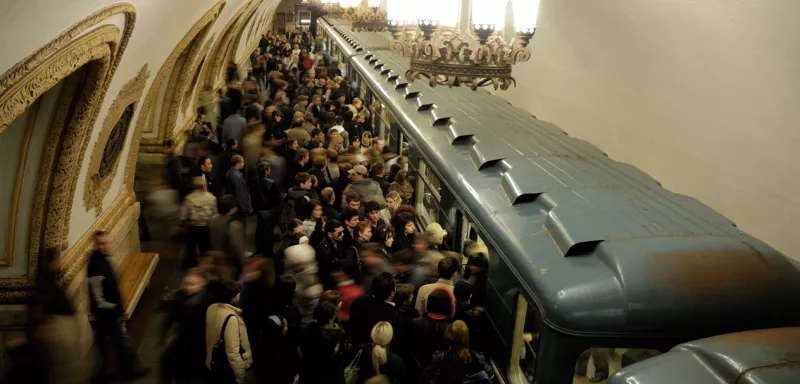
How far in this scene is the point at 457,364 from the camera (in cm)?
350

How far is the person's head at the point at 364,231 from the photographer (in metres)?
→ 5.19

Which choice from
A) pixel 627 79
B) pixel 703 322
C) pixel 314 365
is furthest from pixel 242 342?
pixel 627 79

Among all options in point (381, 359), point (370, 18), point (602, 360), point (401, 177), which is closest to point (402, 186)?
point (401, 177)

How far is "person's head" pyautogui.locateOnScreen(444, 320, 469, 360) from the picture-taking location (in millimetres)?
3491

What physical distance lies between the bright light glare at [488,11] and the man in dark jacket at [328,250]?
6.93 feet

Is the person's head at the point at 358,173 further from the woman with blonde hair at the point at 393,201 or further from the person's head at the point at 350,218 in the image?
the person's head at the point at 350,218

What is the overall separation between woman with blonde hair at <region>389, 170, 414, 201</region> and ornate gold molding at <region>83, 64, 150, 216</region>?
284 centimetres

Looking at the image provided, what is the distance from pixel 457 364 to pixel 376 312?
70cm

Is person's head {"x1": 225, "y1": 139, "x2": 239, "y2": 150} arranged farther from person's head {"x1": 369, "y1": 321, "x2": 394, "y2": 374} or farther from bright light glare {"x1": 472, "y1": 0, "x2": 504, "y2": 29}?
person's head {"x1": 369, "y1": 321, "x2": 394, "y2": 374}

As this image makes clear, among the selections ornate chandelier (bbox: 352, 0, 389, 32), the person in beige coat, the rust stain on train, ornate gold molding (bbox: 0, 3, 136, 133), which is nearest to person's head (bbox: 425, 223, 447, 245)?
the person in beige coat

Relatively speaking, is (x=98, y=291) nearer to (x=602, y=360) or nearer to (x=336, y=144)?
(x=602, y=360)

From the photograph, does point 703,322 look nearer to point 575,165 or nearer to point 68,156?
point 575,165

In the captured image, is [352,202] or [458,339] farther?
[352,202]

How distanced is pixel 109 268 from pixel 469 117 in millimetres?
3539
